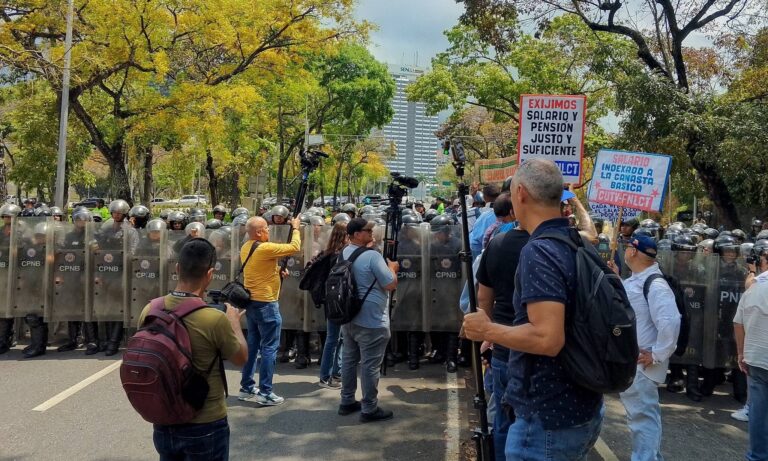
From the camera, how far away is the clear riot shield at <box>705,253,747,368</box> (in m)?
6.89

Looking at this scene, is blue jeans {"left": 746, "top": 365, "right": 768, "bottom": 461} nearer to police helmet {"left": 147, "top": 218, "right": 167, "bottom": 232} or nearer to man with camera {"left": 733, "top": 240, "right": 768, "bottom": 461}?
man with camera {"left": 733, "top": 240, "right": 768, "bottom": 461}

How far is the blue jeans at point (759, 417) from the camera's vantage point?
4.19m

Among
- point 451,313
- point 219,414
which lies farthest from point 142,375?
point 451,313

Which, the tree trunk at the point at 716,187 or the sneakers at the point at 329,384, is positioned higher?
the tree trunk at the point at 716,187

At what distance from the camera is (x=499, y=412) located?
3869 mm

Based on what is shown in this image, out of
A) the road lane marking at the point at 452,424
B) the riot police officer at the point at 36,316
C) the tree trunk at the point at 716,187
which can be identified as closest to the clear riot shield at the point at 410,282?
the road lane marking at the point at 452,424

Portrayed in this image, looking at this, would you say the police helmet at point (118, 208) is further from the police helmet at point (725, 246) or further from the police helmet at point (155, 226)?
the police helmet at point (725, 246)

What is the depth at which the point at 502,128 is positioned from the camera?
40.9 meters

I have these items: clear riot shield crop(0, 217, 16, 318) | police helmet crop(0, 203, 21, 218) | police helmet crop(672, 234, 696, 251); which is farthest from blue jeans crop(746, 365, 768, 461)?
police helmet crop(0, 203, 21, 218)

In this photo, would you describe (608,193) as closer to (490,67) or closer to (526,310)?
(526,310)

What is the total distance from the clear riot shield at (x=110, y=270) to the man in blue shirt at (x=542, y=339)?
6.72 m

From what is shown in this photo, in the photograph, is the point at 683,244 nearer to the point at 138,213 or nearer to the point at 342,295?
the point at 342,295

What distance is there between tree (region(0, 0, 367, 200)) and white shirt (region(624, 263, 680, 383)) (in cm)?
1257

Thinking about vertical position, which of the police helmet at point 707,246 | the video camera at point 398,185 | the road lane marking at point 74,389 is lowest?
the road lane marking at point 74,389
